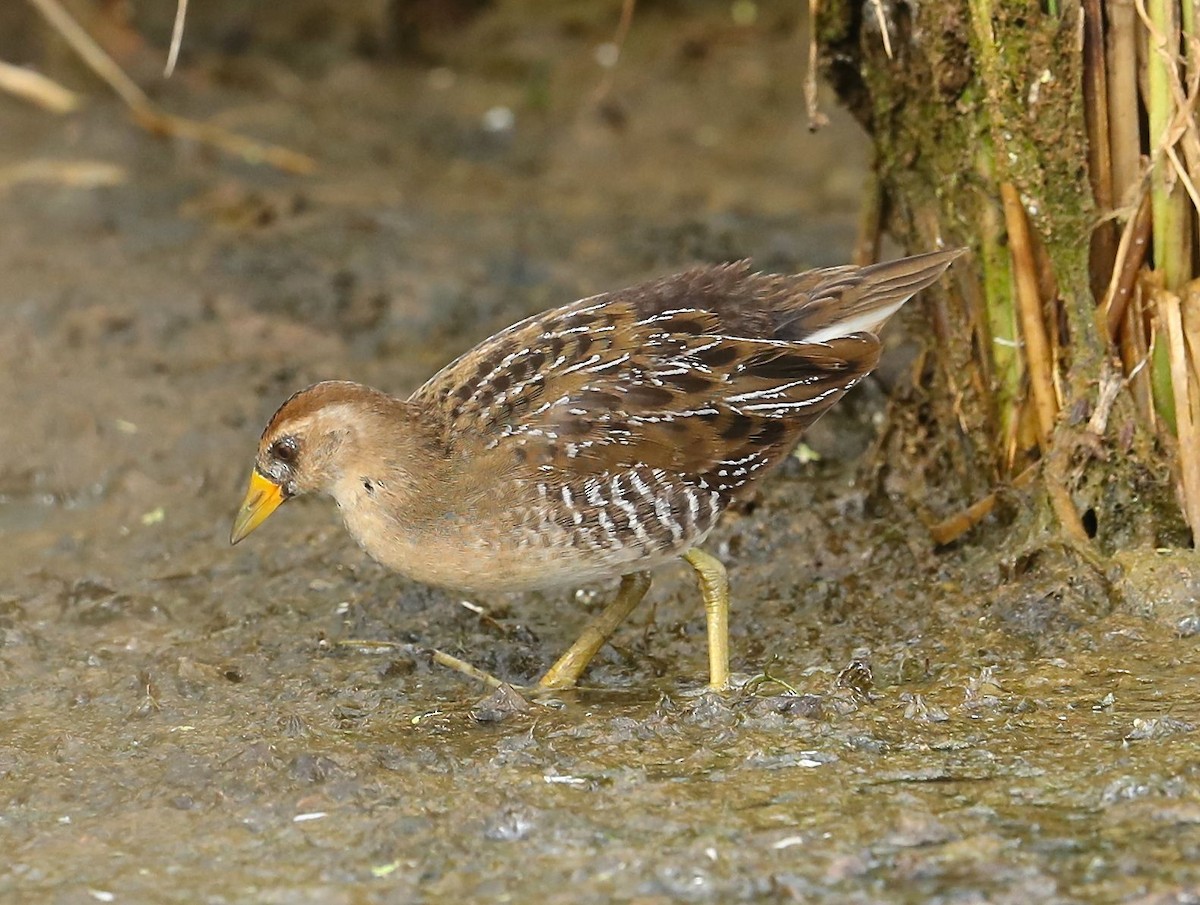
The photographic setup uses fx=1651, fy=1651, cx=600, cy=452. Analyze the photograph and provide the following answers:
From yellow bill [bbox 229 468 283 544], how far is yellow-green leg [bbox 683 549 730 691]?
1.10m

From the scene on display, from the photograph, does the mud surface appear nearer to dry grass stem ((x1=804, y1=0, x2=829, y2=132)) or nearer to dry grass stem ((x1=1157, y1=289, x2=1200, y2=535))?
dry grass stem ((x1=1157, y1=289, x2=1200, y2=535))

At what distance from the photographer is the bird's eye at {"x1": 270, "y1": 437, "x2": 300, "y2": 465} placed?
167 inches

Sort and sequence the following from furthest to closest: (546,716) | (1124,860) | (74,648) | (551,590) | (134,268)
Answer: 1. (134,268)
2. (551,590)
3. (74,648)
4. (546,716)
5. (1124,860)

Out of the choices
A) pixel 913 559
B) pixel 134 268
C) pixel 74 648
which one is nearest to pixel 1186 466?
pixel 913 559

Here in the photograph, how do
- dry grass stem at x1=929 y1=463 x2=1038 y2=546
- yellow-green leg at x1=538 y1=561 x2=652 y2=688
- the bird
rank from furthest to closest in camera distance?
dry grass stem at x1=929 y1=463 x2=1038 y2=546 < yellow-green leg at x1=538 y1=561 x2=652 y2=688 < the bird

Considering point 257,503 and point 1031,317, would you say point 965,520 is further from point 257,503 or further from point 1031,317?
point 257,503

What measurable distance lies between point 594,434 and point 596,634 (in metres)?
0.62

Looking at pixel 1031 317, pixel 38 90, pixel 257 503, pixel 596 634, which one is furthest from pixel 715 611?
pixel 38 90

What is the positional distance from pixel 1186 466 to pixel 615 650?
1.57m

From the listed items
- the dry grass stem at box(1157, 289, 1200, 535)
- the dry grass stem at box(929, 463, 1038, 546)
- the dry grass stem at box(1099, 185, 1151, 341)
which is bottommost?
the dry grass stem at box(929, 463, 1038, 546)

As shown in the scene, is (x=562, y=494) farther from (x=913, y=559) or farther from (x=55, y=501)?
(x=55, y=501)

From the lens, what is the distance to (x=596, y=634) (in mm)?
4402

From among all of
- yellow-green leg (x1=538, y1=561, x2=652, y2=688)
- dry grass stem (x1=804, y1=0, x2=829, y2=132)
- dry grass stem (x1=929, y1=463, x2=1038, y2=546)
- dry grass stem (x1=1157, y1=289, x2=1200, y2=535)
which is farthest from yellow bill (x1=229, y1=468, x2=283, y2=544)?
dry grass stem (x1=1157, y1=289, x2=1200, y2=535)

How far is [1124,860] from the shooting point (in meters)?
3.09
